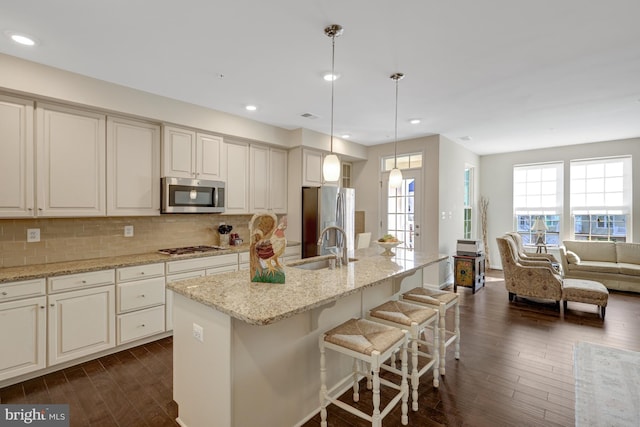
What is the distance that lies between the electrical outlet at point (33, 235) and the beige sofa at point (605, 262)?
7635 mm

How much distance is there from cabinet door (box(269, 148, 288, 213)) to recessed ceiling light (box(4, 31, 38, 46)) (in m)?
2.84

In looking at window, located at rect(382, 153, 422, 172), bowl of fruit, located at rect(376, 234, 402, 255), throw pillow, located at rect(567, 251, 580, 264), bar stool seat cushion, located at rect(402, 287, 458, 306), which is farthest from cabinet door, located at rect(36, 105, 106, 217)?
throw pillow, located at rect(567, 251, 580, 264)

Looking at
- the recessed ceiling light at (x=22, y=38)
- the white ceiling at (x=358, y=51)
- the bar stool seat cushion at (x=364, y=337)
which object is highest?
the white ceiling at (x=358, y=51)

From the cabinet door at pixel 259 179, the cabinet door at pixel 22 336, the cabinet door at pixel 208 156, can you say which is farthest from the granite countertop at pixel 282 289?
the cabinet door at pixel 259 179

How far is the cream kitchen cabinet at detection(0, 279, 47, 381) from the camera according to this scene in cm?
239

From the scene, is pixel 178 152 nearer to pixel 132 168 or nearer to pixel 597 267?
pixel 132 168

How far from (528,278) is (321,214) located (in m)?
3.16

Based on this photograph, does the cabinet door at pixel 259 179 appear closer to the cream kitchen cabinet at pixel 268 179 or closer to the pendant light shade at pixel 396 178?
the cream kitchen cabinet at pixel 268 179

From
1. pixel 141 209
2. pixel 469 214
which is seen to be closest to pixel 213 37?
pixel 141 209

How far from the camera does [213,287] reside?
1885mm

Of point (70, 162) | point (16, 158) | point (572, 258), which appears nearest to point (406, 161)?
point (572, 258)

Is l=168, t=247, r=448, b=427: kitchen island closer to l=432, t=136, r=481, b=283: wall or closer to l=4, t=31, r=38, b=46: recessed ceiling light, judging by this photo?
l=4, t=31, r=38, b=46: recessed ceiling light

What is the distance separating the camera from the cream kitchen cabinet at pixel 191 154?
357 centimetres

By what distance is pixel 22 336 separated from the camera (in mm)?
2475
